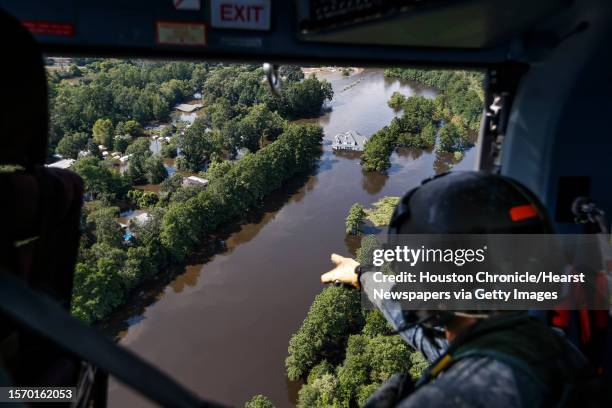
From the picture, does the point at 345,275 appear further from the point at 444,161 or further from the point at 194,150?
the point at 444,161

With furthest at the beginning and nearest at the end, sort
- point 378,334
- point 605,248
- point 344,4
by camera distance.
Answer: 1. point 378,334
2. point 605,248
3. point 344,4

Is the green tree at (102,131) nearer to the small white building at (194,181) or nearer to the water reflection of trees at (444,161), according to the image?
the small white building at (194,181)

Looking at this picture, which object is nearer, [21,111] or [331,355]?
[21,111]

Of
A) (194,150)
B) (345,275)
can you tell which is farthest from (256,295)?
(345,275)

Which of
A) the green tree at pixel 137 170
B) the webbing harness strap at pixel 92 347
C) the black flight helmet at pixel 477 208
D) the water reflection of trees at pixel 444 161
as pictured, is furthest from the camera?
the water reflection of trees at pixel 444 161

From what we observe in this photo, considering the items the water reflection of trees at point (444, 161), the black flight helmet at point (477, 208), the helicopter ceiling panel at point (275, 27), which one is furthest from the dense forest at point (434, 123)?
the black flight helmet at point (477, 208)

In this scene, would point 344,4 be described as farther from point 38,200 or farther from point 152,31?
point 38,200

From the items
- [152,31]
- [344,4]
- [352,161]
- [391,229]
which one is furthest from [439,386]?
[352,161]
